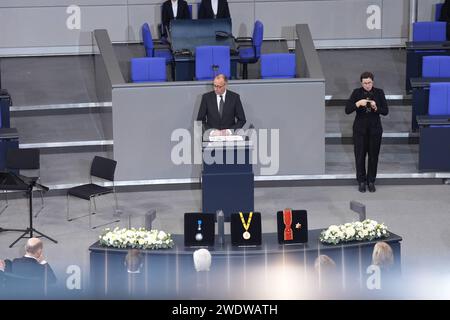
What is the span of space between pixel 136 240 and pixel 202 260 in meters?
0.98

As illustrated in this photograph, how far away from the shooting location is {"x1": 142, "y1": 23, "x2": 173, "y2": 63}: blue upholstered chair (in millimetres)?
15688

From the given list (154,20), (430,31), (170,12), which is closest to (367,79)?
(430,31)

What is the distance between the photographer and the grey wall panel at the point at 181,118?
13.5 m

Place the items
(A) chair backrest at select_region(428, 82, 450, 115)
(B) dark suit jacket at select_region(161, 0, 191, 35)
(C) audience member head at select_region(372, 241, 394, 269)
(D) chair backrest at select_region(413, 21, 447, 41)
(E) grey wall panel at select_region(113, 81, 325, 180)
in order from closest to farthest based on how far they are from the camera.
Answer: (C) audience member head at select_region(372, 241, 394, 269) < (E) grey wall panel at select_region(113, 81, 325, 180) < (A) chair backrest at select_region(428, 82, 450, 115) < (D) chair backrest at select_region(413, 21, 447, 41) < (B) dark suit jacket at select_region(161, 0, 191, 35)

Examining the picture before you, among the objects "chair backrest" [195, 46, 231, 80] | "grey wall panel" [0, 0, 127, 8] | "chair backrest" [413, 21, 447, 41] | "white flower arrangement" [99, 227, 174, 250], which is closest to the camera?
"white flower arrangement" [99, 227, 174, 250]

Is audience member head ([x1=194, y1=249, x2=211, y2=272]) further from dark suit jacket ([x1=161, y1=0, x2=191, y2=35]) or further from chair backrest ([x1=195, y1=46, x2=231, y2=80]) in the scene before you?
dark suit jacket ([x1=161, y1=0, x2=191, y2=35])

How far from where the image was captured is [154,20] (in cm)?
1875

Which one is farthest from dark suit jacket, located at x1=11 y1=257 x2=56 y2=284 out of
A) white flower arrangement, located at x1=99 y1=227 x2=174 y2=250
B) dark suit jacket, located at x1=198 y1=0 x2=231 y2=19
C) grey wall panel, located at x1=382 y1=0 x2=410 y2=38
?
grey wall panel, located at x1=382 y1=0 x2=410 y2=38

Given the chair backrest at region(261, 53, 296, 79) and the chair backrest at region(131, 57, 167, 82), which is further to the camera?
the chair backrest at region(261, 53, 296, 79)

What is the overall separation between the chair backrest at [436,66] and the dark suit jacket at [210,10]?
362 centimetres

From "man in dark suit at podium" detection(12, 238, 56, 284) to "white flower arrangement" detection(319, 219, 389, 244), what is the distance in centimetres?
255

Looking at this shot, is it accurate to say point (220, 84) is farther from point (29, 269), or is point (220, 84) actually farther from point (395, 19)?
point (395, 19)

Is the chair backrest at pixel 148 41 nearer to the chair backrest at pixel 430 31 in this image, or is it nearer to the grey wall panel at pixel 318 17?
the grey wall panel at pixel 318 17
